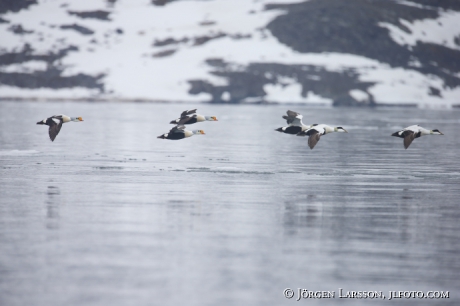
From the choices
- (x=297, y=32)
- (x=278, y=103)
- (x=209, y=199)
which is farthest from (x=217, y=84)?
(x=209, y=199)

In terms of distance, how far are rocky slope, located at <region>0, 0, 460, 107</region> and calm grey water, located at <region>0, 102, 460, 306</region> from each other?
12877cm

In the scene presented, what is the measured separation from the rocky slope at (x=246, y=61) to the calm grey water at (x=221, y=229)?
5070 inches

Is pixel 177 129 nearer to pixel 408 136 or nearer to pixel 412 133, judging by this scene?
pixel 408 136

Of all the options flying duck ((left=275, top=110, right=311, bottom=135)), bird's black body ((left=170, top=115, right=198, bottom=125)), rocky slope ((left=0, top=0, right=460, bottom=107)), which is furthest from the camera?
rocky slope ((left=0, top=0, right=460, bottom=107))

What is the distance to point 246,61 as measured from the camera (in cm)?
17675

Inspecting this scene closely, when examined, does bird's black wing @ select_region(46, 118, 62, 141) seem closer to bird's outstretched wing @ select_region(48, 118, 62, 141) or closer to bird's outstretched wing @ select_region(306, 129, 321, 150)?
bird's outstretched wing @ select_region(48, 118, 62, 141)

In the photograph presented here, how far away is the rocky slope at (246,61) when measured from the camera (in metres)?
160

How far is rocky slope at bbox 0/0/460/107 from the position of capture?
16000 centimetres

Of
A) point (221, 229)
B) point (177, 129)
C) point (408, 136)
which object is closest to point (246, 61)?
point (177, 129)

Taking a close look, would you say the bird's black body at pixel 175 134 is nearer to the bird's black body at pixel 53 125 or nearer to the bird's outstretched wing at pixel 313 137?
the bird's black body at pixel 53 125

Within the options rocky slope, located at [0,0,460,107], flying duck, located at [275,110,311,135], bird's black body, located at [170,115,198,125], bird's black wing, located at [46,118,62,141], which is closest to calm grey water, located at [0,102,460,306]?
bird's black wing, located at [46,118,62,141]

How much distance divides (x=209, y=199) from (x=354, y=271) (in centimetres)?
784

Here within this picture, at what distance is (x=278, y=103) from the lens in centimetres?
15062

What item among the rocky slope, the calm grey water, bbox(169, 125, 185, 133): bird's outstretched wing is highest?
the rocky slope
